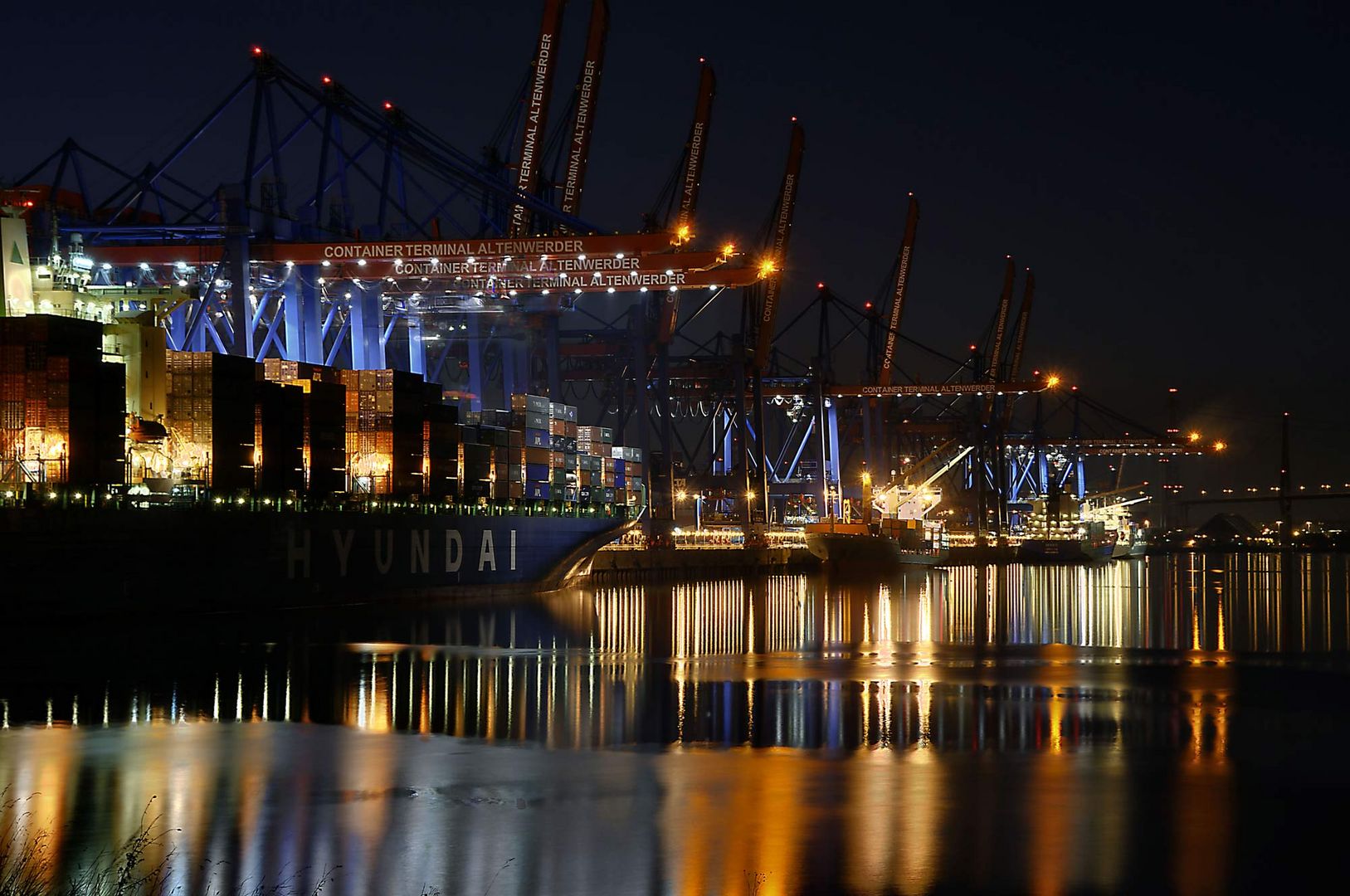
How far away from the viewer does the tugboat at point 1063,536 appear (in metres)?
132

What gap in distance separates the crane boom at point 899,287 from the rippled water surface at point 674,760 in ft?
243

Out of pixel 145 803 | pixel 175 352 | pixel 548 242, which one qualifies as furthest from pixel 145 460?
pixel 145 803

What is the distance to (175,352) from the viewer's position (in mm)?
42562

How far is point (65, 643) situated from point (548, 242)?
2240 centimetres

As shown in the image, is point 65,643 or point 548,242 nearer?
point 65,643

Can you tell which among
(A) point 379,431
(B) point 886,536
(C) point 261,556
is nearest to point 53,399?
(C) point 261,556

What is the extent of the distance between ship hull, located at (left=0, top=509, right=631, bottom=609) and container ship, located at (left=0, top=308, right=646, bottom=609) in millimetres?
47

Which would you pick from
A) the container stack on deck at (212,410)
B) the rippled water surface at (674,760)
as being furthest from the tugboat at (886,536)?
Answer: the rippled water surface at (674,760)

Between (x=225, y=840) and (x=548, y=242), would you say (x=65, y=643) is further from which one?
(x=548, y=242)

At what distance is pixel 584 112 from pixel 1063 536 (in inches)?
3287

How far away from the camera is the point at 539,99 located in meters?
64.6

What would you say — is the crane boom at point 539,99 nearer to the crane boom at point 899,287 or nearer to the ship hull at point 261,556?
the ship hull at point 261,556

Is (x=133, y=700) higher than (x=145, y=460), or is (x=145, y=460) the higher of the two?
(x=145, y=460)

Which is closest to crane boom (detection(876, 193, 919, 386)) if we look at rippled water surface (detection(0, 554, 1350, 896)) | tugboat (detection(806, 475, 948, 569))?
tugboat (detection(806, 475, 948, 569))
